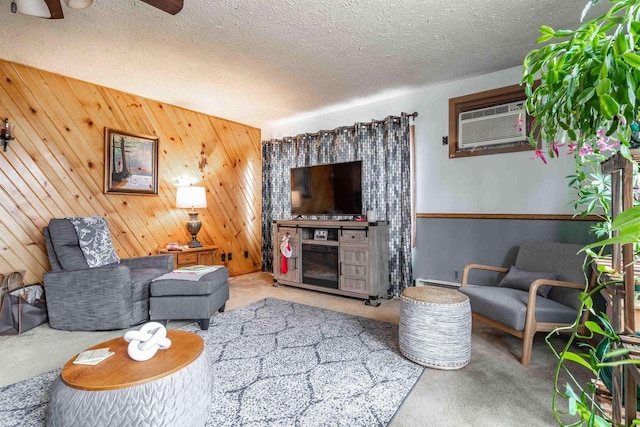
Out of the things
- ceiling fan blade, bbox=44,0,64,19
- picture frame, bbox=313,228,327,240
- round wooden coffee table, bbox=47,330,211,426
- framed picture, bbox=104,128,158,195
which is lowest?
round wooden coffee table, bbox=47,330,211,426

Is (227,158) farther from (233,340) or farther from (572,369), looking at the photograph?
(572,369)

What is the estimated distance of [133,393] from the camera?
1266 millimetres

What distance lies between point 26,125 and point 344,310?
372 cm

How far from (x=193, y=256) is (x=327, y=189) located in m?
1.98

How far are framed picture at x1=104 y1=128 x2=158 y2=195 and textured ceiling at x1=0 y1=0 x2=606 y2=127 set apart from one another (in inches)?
22.7

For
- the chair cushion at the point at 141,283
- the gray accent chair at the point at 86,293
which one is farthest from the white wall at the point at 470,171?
the gray accent chair at the point at 86,293

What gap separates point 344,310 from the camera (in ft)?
10.8

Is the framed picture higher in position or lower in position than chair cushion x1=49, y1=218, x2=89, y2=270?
higher

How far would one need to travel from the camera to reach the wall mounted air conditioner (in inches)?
124

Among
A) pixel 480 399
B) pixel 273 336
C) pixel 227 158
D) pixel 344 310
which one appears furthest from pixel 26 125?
pixel 480 399

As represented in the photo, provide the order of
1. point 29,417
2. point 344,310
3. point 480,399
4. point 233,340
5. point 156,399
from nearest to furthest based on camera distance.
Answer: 1. point 156,399
2. point 29,417
3. point 480,399
4. point 233,340
5. point 344,310

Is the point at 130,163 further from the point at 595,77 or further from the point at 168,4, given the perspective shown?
the point at 595,77

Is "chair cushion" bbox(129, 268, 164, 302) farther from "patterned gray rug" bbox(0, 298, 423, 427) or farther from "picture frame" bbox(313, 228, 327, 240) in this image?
"picture frame" bbox(313, 228, 327, 240)

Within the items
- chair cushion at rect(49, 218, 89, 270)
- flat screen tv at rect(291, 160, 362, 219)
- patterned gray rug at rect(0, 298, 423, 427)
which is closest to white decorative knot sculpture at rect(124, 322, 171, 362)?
patterned gray rug at rect(0, 298, 423, 427)
